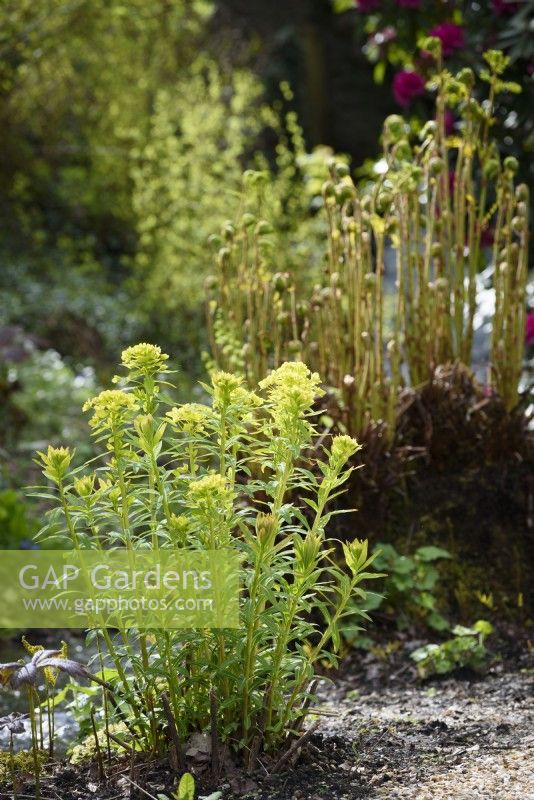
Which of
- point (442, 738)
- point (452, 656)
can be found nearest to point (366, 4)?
point (452, 656)

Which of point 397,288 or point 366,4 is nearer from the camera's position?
point 397,288

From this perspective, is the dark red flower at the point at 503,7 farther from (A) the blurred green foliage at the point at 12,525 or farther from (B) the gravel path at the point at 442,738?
(B) the gravel path at the point at 442,738

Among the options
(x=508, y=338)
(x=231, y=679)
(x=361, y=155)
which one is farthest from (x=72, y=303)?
(x=231, y=679)

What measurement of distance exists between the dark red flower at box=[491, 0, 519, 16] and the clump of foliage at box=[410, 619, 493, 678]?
2.93 metres

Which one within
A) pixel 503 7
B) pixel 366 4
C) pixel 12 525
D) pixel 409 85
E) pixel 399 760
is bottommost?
pixel 399 760

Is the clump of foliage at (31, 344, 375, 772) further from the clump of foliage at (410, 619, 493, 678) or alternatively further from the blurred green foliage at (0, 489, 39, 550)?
the blurred green foliage at (0, 489, 39, 550)

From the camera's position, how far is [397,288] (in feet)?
9.76

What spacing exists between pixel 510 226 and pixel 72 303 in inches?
214

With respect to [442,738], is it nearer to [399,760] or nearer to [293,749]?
[399,760]

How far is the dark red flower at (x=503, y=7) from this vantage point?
14.1 feet

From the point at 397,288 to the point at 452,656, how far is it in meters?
1.09

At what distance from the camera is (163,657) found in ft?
5.51

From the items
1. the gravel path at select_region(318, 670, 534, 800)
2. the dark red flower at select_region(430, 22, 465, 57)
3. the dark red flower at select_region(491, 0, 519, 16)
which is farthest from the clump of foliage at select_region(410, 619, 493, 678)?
the dark red flower at select_region(491, 0, 519, 16)

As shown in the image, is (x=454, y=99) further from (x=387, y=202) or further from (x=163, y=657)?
(x=163, y=657)
